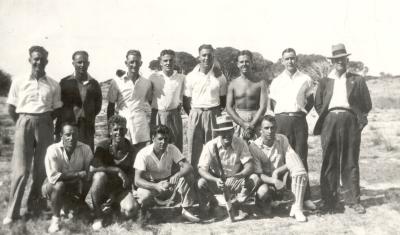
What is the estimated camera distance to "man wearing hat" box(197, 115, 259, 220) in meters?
5.16

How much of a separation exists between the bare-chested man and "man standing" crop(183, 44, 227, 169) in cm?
20

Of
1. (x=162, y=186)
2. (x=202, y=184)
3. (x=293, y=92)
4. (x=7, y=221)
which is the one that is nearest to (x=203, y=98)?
(x=293, y=92)

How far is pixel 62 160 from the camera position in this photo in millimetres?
4961

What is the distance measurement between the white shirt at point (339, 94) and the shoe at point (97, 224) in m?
3.19

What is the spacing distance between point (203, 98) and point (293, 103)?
1.20 metres

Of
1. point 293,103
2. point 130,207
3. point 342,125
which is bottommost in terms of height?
point 130,207

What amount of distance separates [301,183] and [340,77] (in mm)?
1518

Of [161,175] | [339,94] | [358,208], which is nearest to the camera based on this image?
[161,175]

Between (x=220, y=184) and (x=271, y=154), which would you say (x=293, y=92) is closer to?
(x=271, y=154)

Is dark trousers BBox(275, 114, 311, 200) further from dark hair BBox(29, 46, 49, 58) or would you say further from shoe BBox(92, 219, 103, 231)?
→ dark hair BBox(29, 46, 49, 58)

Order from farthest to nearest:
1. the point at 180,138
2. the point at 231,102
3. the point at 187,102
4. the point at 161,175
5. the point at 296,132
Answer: the point at 187,102
the point at 180,138
the point at 231,102
the point at 296,132
the point at 161,175

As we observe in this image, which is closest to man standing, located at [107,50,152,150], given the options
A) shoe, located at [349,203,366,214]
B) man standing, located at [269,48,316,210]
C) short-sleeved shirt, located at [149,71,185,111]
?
short-sleeved shirt, located at [149,71,185,111]

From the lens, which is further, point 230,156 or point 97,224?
point 230,156

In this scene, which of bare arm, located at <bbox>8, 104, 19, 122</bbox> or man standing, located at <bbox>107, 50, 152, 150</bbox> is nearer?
bare arm, located at <bbox>8, 104, 19, 122</bbox>
